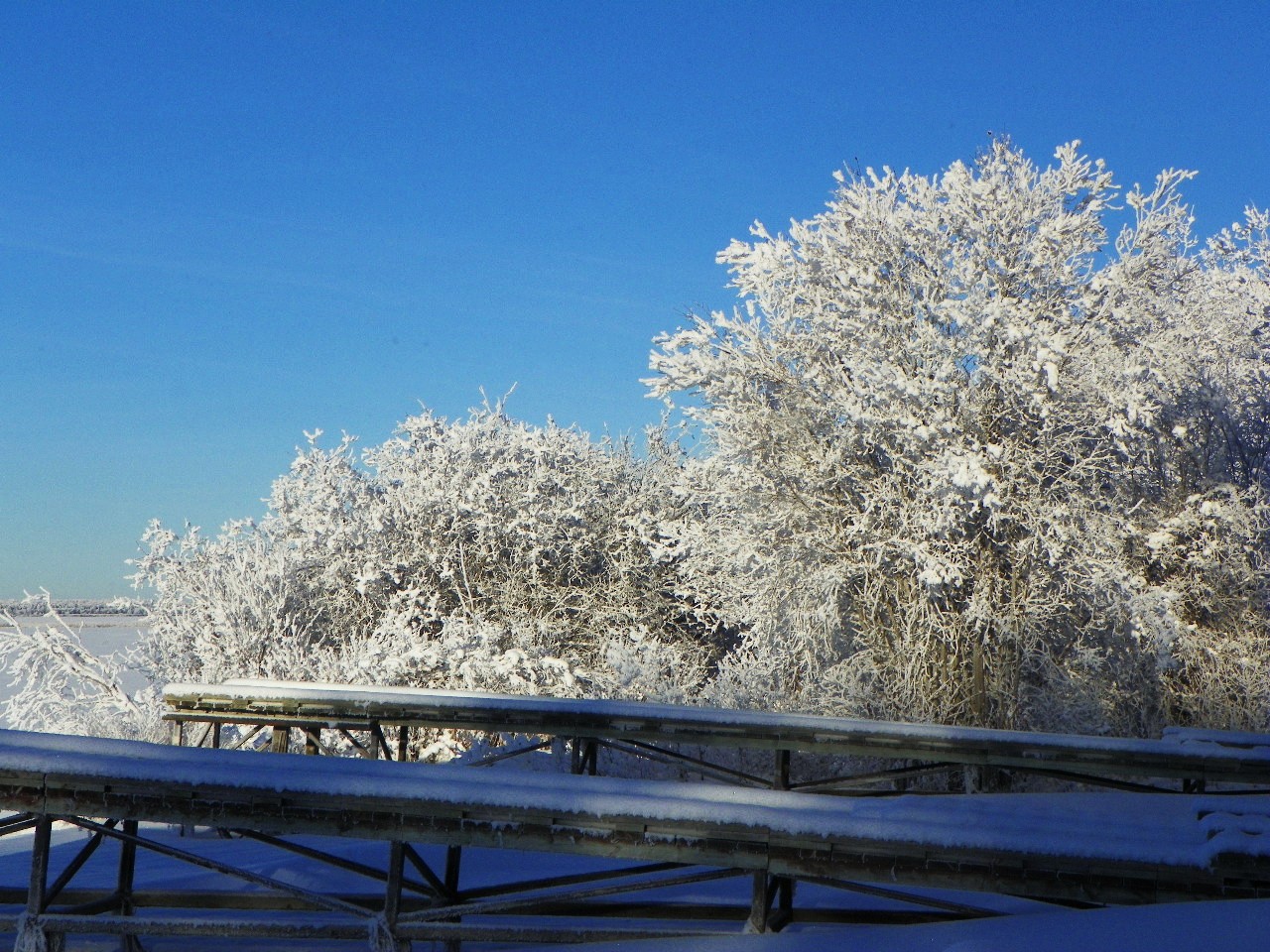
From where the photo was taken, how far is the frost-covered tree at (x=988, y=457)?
13.4m

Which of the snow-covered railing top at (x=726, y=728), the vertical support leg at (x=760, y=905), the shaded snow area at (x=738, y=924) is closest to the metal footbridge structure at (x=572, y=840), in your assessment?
the vertical support leg at (x=760, y=905)

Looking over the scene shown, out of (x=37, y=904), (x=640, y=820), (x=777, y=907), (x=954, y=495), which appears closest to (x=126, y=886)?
(x=37, y=904)

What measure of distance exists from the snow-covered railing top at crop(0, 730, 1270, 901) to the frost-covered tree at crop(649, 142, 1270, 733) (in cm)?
863

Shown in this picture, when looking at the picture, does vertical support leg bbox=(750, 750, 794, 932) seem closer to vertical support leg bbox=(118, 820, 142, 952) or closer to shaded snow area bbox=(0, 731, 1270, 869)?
shaded snow area bbox=(0, 731, 1270, 869)

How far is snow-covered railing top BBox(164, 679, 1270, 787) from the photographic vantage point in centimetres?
726

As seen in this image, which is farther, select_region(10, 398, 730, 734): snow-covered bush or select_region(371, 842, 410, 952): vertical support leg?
select_region(10, 398, 730, 734): snow-covered bush

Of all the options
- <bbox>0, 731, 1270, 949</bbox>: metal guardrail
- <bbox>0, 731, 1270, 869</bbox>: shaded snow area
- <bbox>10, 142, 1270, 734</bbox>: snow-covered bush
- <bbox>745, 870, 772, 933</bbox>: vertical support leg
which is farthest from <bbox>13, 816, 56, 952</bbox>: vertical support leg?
<bbox>10, 142, 1270, 734</bbox>: snow-covered bush

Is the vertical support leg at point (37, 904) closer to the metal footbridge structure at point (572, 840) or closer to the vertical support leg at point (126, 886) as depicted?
the metal footbridge structure at point (572, 840)

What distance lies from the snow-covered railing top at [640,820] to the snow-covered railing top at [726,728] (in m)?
2.39

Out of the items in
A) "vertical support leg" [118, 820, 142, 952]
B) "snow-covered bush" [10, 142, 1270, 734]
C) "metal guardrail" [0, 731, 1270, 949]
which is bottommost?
"vertical support leg" [118, 820, 142, 952]

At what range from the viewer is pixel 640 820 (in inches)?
173

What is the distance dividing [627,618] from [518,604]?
179 centimetres

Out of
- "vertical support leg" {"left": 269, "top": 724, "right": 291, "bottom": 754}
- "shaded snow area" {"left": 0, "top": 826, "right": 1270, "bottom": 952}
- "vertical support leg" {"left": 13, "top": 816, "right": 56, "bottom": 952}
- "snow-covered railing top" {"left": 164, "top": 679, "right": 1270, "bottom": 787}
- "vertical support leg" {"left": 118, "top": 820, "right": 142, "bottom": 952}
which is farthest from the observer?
"vertical support leg" {"left": 269, "top": 724, "right": 291, "bottom": 754}

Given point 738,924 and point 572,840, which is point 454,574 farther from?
point 572,840
